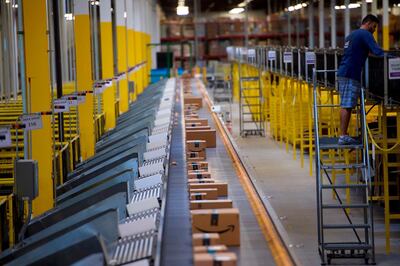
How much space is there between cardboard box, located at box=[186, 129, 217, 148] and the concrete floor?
54 cm

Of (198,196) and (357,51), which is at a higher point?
(357,51)

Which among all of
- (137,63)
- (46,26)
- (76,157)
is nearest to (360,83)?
(46,26)

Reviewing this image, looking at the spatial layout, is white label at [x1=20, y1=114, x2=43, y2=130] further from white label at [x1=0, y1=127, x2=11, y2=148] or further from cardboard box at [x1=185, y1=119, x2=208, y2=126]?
cardboard box at [x1=185, y1=119, x2=208, y2=126]

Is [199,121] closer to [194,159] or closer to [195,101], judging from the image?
[194,159]

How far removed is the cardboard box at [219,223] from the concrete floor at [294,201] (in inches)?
16.4

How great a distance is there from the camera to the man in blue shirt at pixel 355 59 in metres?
11.4

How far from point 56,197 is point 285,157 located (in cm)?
1142

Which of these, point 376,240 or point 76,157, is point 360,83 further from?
point 76,157

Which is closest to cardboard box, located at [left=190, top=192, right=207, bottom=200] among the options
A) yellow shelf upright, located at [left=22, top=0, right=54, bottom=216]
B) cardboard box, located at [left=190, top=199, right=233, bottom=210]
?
cardboard box, located at [left=190, top=199, right=233, bottom=210]

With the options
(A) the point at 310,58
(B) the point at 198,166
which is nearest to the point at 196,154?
(B) the point at 198,166

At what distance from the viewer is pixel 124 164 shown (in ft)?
38.3

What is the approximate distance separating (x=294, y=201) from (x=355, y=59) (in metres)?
5.23

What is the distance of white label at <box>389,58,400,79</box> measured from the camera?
1095 centimetres

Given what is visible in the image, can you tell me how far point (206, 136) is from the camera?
12414mm
